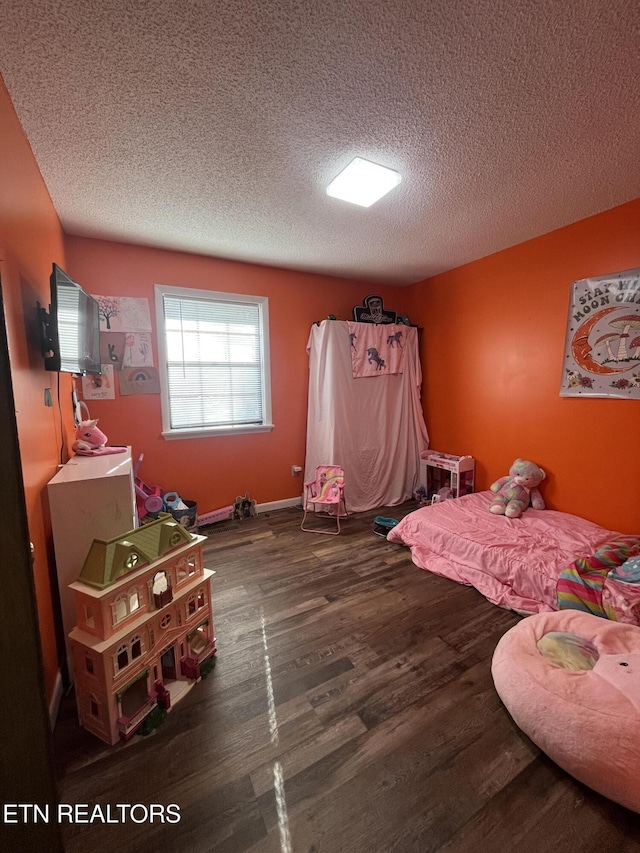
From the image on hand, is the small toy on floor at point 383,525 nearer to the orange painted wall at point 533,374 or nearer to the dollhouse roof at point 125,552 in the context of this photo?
the orange painted wall at point 533,374

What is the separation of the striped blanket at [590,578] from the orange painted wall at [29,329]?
259cm

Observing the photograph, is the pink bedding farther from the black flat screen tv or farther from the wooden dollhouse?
the black flat screen tv

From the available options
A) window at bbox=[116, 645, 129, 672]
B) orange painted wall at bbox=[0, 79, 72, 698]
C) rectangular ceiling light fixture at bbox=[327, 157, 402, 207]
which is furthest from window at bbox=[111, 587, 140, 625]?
rectangular ceiling light fixture at bbox=[327, 157, 402, 207]

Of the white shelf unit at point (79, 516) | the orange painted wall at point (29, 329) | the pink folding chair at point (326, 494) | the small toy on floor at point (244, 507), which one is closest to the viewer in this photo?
the orange painted wall at point (29, 329)

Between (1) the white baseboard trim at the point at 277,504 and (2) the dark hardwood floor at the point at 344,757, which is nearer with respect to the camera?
(2) the dark hardwood floor at the point at 344,757

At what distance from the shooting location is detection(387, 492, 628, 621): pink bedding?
6.70 feet

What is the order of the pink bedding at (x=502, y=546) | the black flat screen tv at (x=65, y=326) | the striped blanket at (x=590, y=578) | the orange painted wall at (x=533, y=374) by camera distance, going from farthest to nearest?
the orange painted wall at (x=533, y=374) < the pink bedding at (x=502, y=546) < the striped blanket at (x=590, y=578) < the black flat screen tv at (x=65, y=326)

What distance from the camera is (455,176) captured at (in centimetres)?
193

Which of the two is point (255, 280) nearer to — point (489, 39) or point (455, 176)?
point (455, 176)

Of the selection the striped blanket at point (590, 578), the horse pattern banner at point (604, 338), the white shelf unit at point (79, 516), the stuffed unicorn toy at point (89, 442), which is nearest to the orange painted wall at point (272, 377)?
the stuffed unicorn toy at point (89, 442)

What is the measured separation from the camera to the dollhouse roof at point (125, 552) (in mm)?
1345

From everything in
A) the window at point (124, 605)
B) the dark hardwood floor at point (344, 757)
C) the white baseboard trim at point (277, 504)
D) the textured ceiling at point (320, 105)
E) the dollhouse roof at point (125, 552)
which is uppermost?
the textured ceiling at point (320, 105)

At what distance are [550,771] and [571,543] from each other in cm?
145

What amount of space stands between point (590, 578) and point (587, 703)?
93 cm
